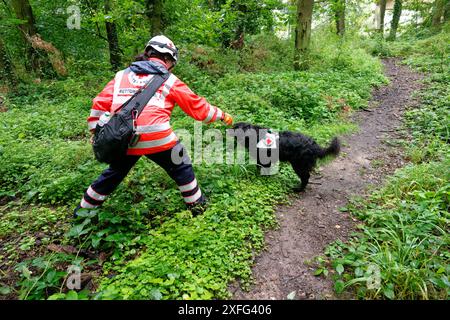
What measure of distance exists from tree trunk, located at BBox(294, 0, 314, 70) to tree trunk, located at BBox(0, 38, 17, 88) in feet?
29.1

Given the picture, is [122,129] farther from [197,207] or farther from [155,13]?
[155,13]

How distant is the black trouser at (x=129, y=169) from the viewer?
10.8 feet

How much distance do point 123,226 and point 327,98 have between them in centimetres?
624

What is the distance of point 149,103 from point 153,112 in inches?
4.0

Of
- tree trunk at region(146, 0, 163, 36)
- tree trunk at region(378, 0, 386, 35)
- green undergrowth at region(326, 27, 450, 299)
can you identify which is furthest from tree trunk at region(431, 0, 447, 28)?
tree trunk at region(146, 0, 163, 36)

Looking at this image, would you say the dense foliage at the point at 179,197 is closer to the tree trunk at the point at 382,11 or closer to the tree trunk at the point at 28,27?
the tree trunk at the point at 28,27

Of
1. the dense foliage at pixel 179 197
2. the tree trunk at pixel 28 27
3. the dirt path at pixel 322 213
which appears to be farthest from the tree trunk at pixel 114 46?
the dirt path at pixel 322 213

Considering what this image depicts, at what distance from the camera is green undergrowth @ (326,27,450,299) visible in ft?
8.53

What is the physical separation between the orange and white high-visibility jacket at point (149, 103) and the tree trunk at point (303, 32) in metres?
7.51

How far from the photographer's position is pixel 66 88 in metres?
8.21

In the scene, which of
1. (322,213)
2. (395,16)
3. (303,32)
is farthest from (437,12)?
(322,213)

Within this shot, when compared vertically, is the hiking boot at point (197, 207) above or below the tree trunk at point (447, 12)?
below
